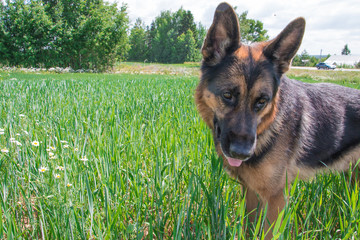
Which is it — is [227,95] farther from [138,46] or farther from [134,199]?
[138,46]

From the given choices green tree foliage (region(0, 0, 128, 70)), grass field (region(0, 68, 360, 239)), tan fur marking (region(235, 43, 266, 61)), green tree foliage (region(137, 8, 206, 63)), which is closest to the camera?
grass field (region(0, 68, 360, 239))

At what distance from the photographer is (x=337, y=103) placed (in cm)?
222

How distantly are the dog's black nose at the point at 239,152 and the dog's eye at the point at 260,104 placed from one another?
0.37 m

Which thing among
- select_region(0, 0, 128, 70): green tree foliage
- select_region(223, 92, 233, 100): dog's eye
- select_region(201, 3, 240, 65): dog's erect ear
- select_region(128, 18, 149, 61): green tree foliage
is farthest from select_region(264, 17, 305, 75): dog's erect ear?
select_region(128, 18, 149, 61): green tree foliage

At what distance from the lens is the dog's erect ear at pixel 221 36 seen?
1.83 meters

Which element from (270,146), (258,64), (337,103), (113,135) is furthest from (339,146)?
(113,135)

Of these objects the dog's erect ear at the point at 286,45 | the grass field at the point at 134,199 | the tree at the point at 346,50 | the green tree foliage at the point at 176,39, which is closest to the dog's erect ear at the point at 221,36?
the dog's erect ear at the point at 286,45

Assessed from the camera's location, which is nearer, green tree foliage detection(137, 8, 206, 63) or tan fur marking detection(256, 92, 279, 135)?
tan fur marking detection(256, 92, 279, 135)

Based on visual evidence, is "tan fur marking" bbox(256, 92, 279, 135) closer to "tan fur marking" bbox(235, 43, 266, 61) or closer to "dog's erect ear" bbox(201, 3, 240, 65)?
"tan fur marking" bbox(235, 43, 266, 61)

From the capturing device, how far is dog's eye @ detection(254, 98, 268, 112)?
71.6 inches

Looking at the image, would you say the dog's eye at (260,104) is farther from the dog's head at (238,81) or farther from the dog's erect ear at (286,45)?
the dog's erect ear at (286,45)

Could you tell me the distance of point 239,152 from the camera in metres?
1.59

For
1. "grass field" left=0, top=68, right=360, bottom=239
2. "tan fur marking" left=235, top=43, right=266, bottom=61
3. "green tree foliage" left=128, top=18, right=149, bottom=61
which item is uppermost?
"green tree foliage" left=128, top=18, right=149, bottom=61

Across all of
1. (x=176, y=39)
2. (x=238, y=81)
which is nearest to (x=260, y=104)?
(x=238, y=81)
